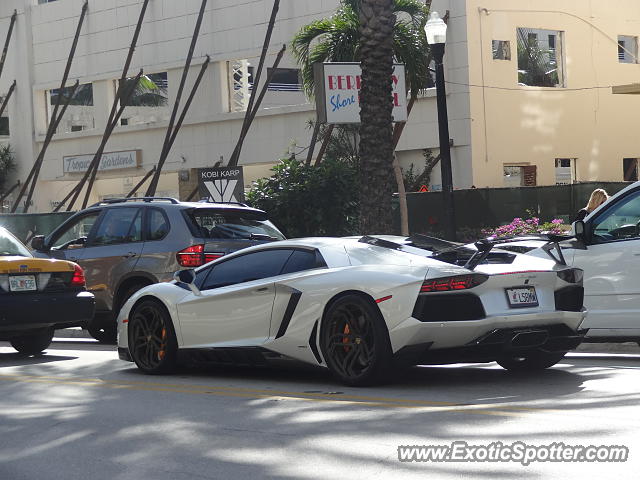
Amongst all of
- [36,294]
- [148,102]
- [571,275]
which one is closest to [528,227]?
[36,294]

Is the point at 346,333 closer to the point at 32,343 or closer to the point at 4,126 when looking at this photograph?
the point at 32,343

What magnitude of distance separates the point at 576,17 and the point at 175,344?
27198mm

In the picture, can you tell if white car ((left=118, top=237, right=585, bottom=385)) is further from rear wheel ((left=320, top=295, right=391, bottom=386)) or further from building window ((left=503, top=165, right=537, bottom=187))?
building window ((left=503, top=165, right=537, bottom=187))

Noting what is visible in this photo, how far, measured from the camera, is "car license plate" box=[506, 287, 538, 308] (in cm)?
978

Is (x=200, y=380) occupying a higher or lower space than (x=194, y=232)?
lower

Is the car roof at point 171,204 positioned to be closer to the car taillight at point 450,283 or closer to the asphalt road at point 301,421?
the asphalt road at point 301,421

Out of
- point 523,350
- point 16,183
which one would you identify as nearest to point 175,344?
point 523,350

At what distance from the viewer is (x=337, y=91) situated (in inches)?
886

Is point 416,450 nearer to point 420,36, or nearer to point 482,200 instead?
point 482,200

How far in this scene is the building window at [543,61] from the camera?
35.5m

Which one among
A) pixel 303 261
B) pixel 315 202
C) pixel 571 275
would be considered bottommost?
pixel 571 275

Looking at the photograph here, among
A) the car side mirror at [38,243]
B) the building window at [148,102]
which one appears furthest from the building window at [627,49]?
the car side mirror at [38,243]

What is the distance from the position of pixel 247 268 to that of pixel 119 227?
4751 mm

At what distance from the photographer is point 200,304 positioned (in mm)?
11359
